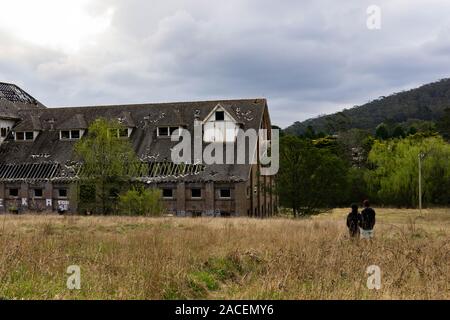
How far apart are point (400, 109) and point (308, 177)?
458ft

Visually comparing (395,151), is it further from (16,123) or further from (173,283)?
(173,283)

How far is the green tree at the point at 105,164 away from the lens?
125 ft

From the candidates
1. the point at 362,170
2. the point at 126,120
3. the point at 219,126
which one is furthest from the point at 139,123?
the point at 362,170

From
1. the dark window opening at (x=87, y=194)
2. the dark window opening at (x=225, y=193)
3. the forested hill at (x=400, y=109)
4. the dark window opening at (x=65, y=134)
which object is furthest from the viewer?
the forested hill at (x=400, y=109)

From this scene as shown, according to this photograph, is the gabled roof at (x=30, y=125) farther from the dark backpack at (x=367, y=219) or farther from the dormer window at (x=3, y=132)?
the dark backpack at (x=367, y=219)

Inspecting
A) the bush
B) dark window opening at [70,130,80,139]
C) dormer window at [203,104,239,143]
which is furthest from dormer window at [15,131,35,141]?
the bush

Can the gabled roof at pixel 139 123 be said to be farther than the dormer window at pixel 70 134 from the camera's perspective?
No

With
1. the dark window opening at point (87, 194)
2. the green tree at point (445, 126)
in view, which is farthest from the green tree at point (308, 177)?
the green tree at point (445, 126)

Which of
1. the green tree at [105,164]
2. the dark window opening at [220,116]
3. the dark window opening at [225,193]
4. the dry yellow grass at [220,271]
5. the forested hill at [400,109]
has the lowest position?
the dry yellow grass at [220,271]

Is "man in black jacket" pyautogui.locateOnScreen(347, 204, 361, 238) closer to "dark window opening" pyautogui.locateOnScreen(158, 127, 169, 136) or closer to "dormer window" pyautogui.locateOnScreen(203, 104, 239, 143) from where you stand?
"dormer window" pyautogui.locateOnScreen(203, 104, 239, 143)

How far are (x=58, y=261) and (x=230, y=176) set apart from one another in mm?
33358

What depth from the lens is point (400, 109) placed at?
16450cm

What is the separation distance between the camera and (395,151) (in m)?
64.2

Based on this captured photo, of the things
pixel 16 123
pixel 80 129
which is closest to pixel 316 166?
pixel 80 129
